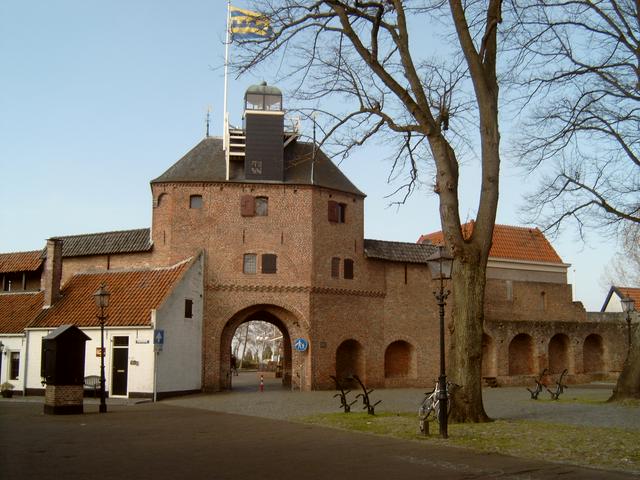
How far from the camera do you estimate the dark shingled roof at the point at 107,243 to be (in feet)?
108

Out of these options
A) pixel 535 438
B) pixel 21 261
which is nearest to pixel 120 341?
pixel 21 261

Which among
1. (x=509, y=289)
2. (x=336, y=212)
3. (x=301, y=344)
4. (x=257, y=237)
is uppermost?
(x=336, y=212)

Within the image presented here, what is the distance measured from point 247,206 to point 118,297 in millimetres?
7058

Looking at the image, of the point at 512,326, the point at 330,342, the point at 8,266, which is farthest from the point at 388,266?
the point at 8,266

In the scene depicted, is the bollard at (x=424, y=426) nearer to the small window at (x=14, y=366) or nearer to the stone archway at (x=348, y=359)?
the stone archway at (x=348, y=359)

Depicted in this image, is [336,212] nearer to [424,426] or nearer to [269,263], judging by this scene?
[269,263]

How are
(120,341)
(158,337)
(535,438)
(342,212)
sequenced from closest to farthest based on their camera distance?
(535,438) → (158,337) → (120,341) → (342,212)

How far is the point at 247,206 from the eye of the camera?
3228 centimetres

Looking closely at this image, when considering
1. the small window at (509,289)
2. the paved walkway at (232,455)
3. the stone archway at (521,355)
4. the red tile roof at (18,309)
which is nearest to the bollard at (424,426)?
the paved walkway at (232,455)

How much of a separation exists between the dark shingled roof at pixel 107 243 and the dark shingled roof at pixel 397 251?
1090 centimetres

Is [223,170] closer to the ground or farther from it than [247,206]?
farther from it

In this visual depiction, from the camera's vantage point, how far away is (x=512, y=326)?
39.2 m

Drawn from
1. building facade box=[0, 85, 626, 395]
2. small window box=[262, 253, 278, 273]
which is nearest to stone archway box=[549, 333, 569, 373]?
building facade box=[0, 85, 626, 395]

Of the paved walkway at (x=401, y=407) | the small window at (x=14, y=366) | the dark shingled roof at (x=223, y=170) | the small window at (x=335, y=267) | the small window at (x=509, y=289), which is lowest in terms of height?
the paved walkway at (x=401, y=407)
